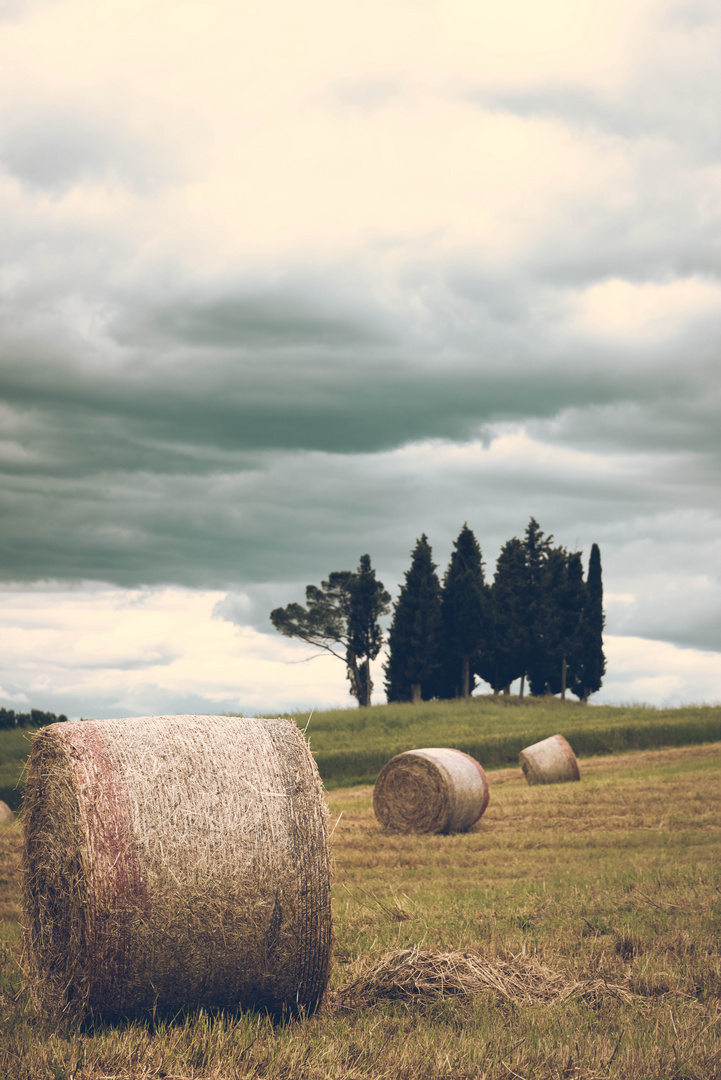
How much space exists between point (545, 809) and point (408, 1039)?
45.6 ft

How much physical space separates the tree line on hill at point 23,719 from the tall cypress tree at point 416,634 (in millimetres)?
21007

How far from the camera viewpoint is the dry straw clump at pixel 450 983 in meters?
6.74

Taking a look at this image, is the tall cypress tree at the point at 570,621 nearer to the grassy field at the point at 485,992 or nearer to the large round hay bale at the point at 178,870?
the grassy field at the point at 485,992

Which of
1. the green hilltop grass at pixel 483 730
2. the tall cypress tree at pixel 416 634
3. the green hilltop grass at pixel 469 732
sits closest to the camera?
the green hilltop grass at pixel 469 732

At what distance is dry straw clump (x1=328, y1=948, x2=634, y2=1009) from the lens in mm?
6742

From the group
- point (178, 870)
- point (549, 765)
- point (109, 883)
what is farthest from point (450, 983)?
point (549, 765)

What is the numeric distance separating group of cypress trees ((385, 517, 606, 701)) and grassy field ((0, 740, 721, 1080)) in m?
43.6

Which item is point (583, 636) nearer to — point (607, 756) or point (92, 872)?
point (607, 756)

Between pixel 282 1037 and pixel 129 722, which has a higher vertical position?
pixel 129 722

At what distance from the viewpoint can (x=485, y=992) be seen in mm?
6695

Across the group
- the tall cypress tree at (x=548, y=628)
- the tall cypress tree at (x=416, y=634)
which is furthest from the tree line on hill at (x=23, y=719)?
the tall cypress tree at (x=548, y=628)

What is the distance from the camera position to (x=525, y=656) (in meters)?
59.0

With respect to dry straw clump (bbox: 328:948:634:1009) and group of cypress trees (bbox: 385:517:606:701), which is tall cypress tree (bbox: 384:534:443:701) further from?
dry straw clump (bbox: 328:948:634:1009)

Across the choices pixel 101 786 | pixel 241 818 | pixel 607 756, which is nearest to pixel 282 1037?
pixel 241 818
